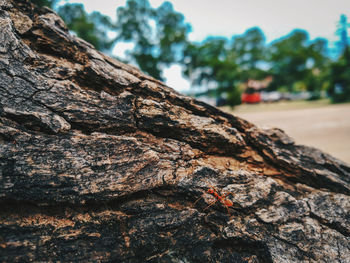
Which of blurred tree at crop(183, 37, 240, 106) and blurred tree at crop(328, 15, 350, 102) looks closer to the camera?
blurred tree at crop(328, 15, 350, 102)

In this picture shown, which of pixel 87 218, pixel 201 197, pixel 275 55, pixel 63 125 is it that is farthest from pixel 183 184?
pixel 275 55

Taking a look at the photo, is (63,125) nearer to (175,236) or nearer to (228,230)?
(175,236)

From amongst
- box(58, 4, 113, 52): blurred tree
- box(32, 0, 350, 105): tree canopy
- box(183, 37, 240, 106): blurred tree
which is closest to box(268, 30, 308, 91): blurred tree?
box(32, 0, 350, 105): tree canopy

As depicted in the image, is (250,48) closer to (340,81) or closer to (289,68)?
(289,68)

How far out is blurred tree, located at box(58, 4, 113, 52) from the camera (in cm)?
511

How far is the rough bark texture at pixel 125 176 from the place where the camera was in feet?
7.30

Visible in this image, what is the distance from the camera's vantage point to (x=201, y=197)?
2.77 m

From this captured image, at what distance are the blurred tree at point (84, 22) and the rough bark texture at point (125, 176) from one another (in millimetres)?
1992

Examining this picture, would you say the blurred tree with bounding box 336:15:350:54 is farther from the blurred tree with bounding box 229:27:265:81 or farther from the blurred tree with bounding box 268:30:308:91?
the blurred tree with bounding box 229:27:265:81

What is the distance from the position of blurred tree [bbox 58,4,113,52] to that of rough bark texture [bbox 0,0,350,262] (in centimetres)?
199

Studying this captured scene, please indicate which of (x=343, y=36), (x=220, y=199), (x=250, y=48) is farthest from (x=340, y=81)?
(x=250, y=48)

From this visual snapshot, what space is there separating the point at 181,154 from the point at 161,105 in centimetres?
88

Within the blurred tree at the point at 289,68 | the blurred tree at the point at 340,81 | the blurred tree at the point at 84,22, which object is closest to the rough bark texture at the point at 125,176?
the blurred tree at the point at 84,22

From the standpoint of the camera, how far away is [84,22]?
5.88m
